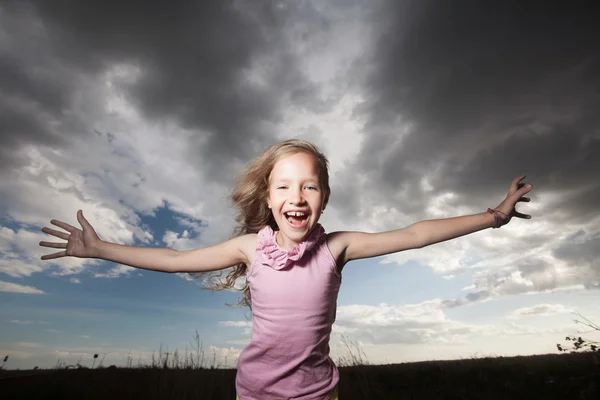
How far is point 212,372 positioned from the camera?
7.48 metres

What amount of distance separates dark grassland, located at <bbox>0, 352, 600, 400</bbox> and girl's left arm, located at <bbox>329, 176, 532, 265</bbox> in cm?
248

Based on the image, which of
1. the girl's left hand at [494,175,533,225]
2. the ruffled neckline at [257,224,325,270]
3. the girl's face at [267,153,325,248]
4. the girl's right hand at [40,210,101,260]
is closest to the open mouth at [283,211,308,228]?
the girl's face at [267,153,325,248]

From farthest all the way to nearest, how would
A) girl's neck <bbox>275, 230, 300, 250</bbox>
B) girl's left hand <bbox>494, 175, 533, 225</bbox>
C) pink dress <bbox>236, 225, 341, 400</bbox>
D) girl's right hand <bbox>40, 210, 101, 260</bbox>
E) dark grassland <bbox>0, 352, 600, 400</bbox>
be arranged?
dark grassland <bbox>0, 352, 600, 400</bbox>
girl's left hand <bbox>494, 175, 533, 225</bbox>
girl's right hand <bbox>40, 210, 101, 260</bbox>
girl's neck <bbox>275, 230, 300, 250</bbox>
pink dress <bbox>236, 225, 341, 400</bbox>

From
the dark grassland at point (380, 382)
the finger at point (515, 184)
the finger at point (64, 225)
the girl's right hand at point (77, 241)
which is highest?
the finger at point (515, 184)

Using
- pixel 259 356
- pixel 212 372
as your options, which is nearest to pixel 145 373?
pixel 212 372

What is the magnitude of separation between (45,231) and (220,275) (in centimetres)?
148

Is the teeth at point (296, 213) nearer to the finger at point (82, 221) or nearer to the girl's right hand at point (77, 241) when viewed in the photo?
the girl's right hand at point (77, 241)

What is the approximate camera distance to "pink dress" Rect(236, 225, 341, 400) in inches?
110

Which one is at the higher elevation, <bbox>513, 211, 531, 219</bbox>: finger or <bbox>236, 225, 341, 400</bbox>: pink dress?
<bbox>513, 211, 531, 219</bbox>: finger

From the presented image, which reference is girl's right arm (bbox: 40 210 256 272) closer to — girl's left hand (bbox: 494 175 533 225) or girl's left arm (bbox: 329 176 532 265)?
girl's left arm (bbox: 329 176 532 265)

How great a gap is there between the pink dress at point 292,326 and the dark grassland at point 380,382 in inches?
115

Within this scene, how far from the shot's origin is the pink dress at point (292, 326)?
2.78m

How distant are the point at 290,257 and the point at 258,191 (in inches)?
34.6

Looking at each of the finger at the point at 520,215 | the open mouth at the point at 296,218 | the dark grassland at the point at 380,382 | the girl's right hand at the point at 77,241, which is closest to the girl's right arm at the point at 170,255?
the girl's right hand at the point at 77,241
